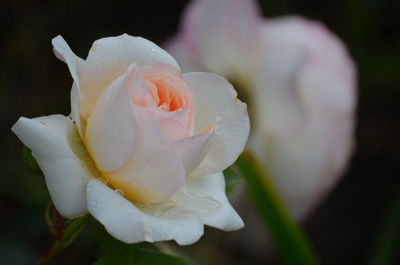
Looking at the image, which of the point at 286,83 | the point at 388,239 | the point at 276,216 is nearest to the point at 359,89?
the point at 388,239

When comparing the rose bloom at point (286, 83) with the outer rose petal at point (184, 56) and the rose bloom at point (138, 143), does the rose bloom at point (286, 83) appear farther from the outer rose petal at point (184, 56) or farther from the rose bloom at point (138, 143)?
the rose bloom at point (138, 143)

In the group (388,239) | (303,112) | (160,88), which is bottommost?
(388,239)

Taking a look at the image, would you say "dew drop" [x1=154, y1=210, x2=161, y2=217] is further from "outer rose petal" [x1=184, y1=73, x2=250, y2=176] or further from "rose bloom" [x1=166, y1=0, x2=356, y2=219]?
"rose bloom" [x1=166, y1=0, x2=356, y2=219]

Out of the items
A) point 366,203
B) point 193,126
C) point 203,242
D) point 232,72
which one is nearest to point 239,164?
point 193,126

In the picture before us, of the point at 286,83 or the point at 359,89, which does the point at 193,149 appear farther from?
the point at 359,89

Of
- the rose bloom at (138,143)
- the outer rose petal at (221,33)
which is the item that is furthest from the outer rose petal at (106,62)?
the outer rose petal at (221,33)

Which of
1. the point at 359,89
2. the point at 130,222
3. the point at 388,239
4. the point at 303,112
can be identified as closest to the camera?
the point at 130,222

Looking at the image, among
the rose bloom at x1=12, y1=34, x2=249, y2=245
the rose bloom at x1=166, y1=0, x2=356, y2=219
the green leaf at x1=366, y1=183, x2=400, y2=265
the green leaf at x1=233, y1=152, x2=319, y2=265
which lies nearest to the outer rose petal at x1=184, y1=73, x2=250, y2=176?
the rose bloom at x1=12, y1=34, x2=249, y2=245
